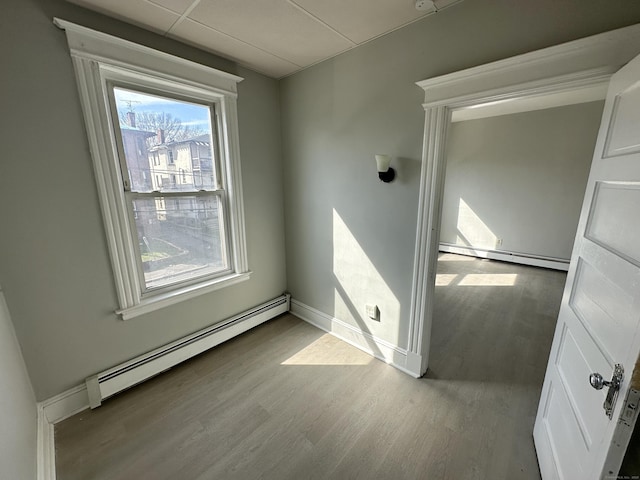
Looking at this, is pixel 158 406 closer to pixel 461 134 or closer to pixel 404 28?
pixel 404 28

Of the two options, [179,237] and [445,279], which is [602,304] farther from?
[445,279]

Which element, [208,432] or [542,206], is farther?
[542,206]

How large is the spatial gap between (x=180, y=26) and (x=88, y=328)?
214cm

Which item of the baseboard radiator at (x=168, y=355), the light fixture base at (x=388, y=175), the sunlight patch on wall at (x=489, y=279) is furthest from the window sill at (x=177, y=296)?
the sunlight patch on wall at (x=489, y=279)

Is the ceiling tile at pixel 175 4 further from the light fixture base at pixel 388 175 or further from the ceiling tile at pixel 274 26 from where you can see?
the light fixture base at pixel 388 175

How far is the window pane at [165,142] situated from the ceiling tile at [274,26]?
671mm

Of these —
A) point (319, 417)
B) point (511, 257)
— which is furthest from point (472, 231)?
point (319, 417)

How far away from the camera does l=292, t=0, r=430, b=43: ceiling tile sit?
1521mm

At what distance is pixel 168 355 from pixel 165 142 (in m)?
1.71

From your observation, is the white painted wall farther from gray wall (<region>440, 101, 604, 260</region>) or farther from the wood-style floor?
gray wall (<region>440, 101, 604, 260</region>)

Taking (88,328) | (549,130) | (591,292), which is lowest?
(88,328)

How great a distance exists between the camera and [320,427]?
1.69m

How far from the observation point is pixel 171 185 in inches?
82.6

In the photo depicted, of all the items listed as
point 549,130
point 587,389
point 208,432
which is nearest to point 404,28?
point 587,389
